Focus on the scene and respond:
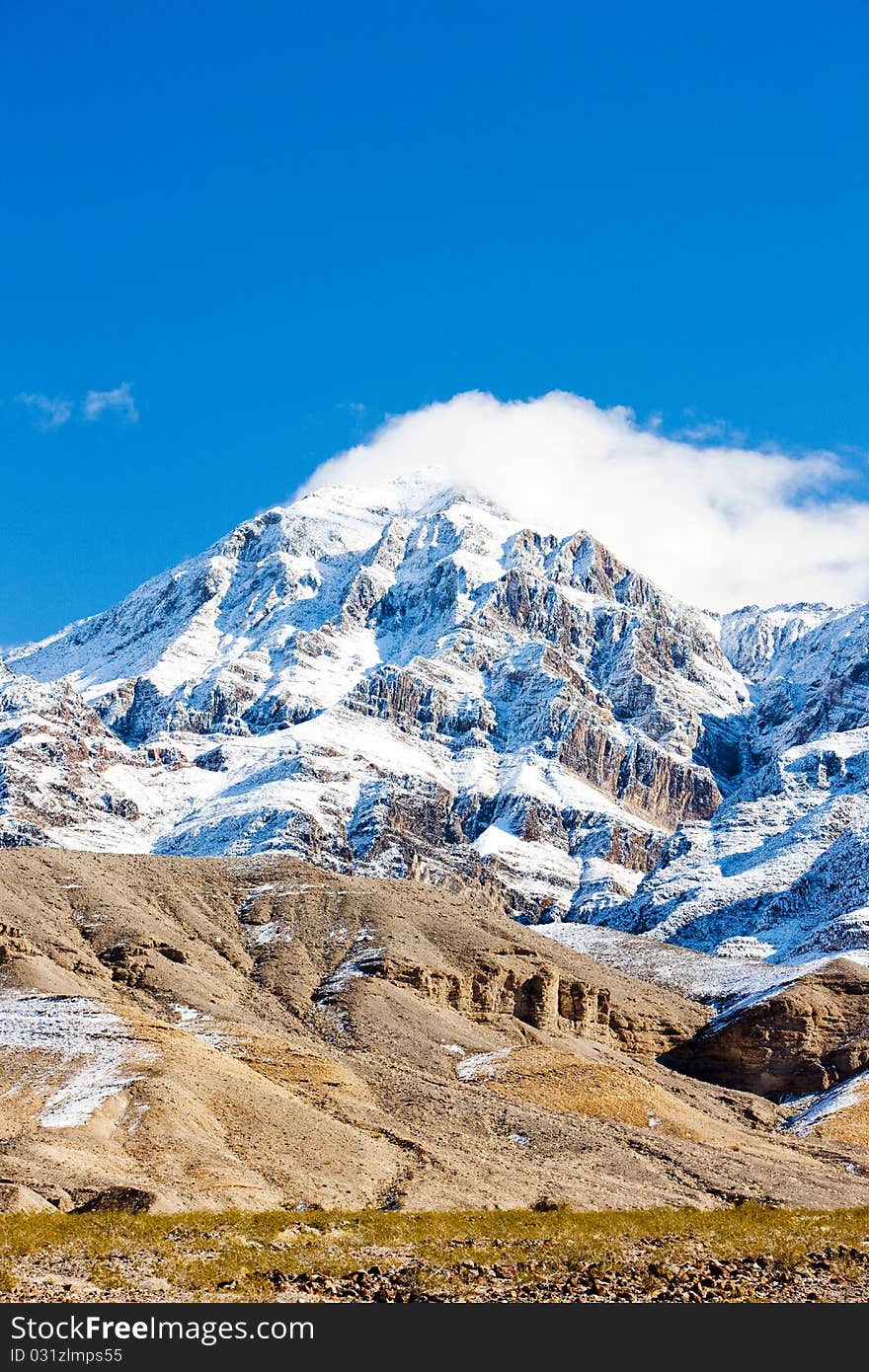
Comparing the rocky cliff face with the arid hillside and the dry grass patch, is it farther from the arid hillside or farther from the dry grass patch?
the dry grass patch

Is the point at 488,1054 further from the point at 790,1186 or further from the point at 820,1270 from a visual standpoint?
the point at 820,1270

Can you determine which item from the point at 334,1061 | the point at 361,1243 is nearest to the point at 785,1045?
Result: the point at 334,1061

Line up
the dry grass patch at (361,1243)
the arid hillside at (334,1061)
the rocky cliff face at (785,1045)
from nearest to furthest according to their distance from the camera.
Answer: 1. the dry grass patch at (361,1243)
2. the arid hillside at (334,1061)
3. the rocky cliff face at (785,1045)

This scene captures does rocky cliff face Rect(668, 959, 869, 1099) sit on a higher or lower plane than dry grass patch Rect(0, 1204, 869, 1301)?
higher

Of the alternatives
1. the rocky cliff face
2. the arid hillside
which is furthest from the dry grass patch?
the rocky cliff face

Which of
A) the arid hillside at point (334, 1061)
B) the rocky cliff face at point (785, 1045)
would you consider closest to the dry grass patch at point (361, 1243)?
the arid hillside at point (334, 1061)

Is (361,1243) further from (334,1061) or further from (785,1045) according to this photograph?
(785,1045)

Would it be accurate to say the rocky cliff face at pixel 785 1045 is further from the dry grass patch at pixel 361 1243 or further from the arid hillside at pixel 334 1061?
the dry grass patch at pixel 361 1243

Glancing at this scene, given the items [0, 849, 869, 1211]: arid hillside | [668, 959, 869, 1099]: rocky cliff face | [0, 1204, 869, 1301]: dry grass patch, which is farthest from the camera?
[668, 959, 869, 1099]: rocky cliff face

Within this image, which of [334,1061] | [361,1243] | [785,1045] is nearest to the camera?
[361,1243]

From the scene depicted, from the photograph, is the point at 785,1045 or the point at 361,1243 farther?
the point at 785,1045

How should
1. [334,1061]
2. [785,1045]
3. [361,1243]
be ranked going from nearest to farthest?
[361,1243] → [334,1061] → [785,1045]

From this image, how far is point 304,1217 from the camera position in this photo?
40.5m

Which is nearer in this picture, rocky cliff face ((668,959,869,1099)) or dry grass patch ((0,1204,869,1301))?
dry grass patch ((0,1204,869,1301))
